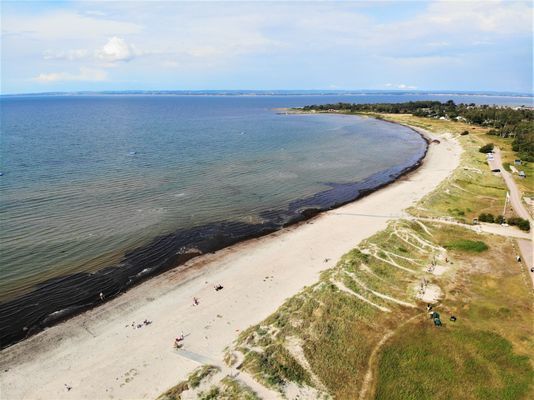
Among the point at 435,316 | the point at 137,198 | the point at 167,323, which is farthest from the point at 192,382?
the point at 137,198

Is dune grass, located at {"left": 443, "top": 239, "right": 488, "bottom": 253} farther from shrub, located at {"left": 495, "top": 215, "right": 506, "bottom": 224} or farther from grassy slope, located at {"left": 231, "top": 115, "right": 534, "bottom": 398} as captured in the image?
shrub, located at {"left": 495, "top": 215, "right": 506, "bottom": 224}

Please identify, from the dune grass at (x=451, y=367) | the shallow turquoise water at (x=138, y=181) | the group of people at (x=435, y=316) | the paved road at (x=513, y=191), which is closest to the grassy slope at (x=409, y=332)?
the dune grass at (x=451, y=367)

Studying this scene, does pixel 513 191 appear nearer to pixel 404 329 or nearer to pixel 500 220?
pixel 500 220

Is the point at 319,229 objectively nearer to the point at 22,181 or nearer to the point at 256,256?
the point at 256,256

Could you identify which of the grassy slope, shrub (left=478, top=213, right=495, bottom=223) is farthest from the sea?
shrub (left=478, top=213, right=495, bottom=223)

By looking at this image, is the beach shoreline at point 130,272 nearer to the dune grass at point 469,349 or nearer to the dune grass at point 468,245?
the dune grass at point 468,245

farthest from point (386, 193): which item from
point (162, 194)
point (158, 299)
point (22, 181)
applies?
point (22, 181)
